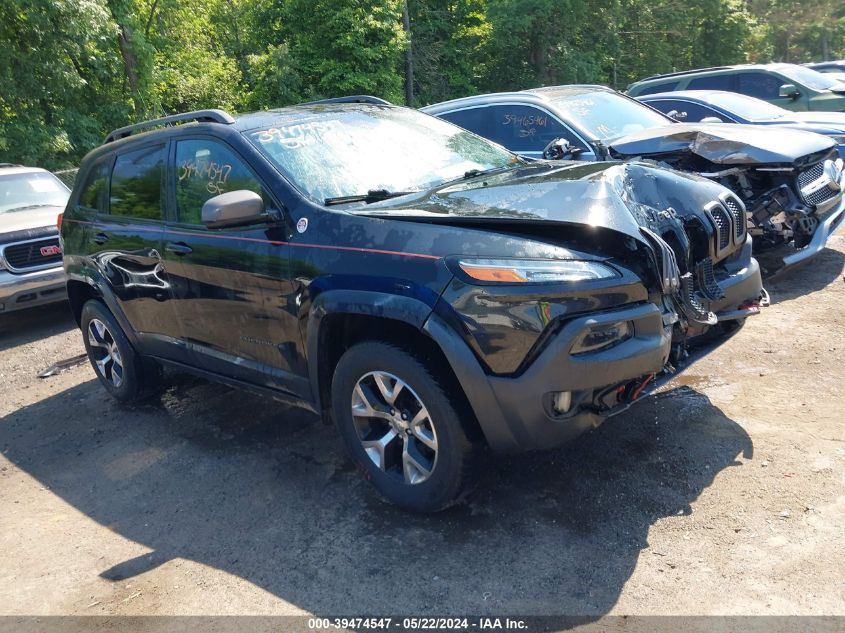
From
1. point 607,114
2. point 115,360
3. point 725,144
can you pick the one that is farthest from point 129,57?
point 725,144

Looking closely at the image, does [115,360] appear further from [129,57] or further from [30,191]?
[129,57]

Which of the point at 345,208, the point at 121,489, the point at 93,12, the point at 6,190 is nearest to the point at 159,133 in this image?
the point at 345,208

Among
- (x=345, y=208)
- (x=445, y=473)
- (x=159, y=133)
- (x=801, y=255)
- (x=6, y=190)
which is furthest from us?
(x=6, y=190)

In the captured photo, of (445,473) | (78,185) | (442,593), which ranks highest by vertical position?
(78,185)

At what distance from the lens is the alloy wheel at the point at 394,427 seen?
3.38m

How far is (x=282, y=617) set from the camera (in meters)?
3.00

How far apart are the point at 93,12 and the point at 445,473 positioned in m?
15.7

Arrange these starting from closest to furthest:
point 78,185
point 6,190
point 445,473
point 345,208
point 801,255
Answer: point 445,473, point 345,208, point 78,185, point 801,255, point 6,190

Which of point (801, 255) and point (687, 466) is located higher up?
point (801, 255)

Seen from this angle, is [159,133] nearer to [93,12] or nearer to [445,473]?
[445,473]

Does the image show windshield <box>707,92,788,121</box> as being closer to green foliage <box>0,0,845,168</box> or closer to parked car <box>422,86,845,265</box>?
parked car <box>422,86,845,265</box>

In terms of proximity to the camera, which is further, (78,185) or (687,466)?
(78,185)

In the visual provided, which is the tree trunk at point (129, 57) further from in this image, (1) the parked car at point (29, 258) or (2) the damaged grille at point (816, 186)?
(2) the damaged grille at point (816, 186)

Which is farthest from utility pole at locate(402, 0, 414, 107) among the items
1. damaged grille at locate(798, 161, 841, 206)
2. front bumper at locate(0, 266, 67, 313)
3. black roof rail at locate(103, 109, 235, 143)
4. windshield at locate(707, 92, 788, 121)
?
black roof rail at locate(103, 109, 235, 143)
